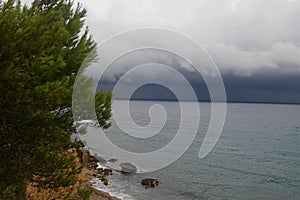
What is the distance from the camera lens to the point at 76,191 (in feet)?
65.6

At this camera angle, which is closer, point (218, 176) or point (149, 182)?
point (149, 182)

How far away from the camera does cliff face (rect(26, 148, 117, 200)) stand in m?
10.9

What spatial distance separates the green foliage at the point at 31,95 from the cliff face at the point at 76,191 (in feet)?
3.02

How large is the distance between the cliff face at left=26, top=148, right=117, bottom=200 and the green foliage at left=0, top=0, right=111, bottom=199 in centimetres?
Answer: 92

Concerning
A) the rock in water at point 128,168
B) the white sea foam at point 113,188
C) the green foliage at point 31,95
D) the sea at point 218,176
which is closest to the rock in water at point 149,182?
the sea at point 218,176

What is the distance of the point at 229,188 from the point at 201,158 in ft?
60.0

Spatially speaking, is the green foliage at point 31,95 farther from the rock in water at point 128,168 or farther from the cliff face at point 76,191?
the rock in water at point 128,168

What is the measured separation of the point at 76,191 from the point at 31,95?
14.1 metres

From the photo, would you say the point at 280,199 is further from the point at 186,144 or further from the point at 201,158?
the point at 186,144

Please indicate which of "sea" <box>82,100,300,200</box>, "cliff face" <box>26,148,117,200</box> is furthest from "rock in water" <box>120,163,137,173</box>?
"cliff face" <box>26,148,117,200</box>

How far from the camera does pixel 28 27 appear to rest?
7.29 m

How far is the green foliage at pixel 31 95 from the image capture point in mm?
7199

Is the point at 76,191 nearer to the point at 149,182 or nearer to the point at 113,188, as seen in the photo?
the point at 113,188

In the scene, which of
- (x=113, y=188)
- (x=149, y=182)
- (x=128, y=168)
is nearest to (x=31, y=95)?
(x=113, y=188)
